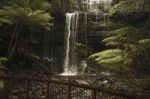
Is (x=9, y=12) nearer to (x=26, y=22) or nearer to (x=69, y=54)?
(x=26, y=22)

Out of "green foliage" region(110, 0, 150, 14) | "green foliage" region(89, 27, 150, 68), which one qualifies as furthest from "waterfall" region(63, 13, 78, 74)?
"green foliage" region(89, 27, 150, 68)

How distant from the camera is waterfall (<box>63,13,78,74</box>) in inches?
703

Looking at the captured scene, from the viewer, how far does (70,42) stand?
60.3ft

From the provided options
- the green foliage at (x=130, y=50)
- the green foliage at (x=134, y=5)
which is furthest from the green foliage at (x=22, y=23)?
the green foliage at (x=130, y=50)

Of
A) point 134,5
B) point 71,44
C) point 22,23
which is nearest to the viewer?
point 134,5

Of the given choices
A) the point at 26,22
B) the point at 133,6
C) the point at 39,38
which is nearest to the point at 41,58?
the point at 39,38

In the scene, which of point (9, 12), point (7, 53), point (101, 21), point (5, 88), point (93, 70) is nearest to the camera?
point (5, 88)

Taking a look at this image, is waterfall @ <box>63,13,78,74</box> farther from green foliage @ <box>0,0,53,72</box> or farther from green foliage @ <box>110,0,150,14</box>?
green foliage @ <box>110,0,150,14</box>

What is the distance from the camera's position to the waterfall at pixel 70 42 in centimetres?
1784

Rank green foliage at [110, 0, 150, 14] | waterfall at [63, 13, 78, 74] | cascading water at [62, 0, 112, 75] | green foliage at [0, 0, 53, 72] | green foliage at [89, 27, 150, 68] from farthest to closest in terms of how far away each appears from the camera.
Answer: waterfall at [63, 13, 78, 74]
cascading water at [62, 0, 112, 75]
green foliage at [0, 0, 53, 72]
green foliage at [110, 0, 150, 14]
green foliage at [89, 27, 150, 68]

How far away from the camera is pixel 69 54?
711 inches

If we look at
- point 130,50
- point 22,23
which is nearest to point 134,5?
point 130,50

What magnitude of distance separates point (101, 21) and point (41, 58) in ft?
13.2

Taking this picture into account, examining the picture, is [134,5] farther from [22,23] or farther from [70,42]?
[70,42]
